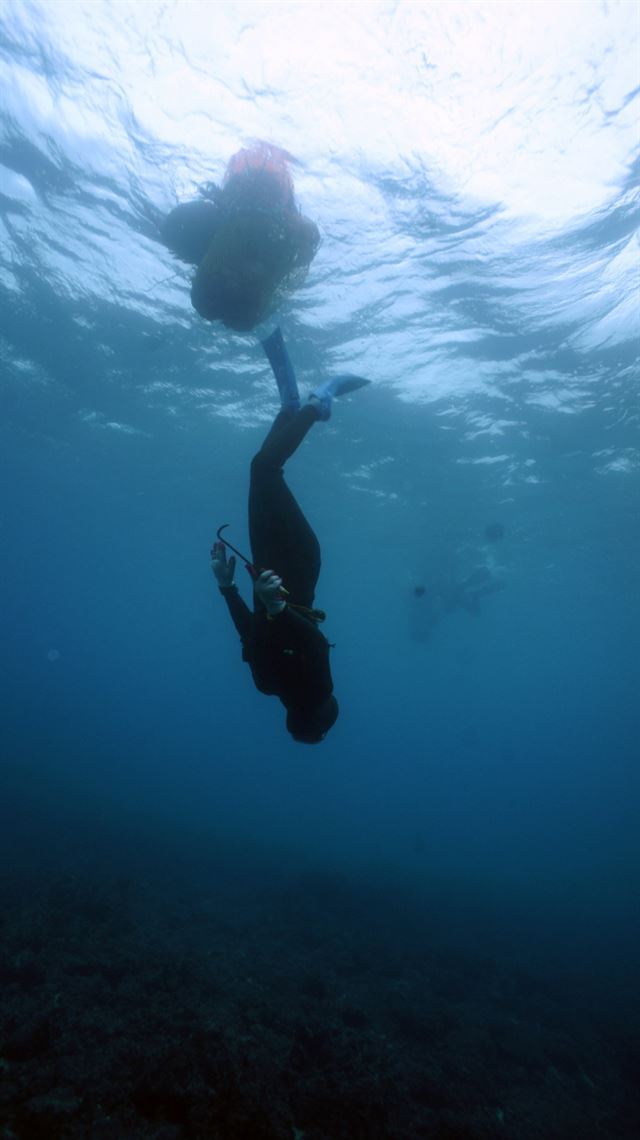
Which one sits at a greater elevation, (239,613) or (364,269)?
(364,269)

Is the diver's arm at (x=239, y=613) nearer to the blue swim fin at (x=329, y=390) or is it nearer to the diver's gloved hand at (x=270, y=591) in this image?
the diver's gloved hand at (x=270, y=591)

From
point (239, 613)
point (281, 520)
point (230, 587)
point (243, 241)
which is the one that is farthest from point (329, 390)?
point (239, 613)

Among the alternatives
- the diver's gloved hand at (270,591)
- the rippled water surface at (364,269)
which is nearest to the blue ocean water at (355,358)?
the rippled water surface at (364,269)

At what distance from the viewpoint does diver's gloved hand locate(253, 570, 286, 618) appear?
386cm

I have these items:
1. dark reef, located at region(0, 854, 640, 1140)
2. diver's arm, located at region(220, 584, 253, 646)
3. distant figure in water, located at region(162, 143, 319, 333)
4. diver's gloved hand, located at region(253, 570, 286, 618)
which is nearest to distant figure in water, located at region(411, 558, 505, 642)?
dark reef, located at region(0, 854, 640, 1140)

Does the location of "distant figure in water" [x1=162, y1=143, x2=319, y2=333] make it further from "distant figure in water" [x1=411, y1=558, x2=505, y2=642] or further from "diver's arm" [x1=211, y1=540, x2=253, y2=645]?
"distant figure in water" [x1=411, y1=558, x2=505, y2=642]

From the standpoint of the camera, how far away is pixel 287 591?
4.52 metres

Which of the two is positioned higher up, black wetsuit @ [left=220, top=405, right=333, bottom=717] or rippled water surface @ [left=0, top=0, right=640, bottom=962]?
rippled water surface @ [left=0, top=0, right=640, bottom=962]

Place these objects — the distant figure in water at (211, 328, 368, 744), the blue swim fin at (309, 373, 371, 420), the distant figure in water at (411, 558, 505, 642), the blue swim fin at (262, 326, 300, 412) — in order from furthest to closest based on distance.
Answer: the distant figure in water at (411, 558, 505, 642) < the blue swim fin at (262, 326, 300, 412) < the blue swim fin at (309, 373, 371, 420) < the distant figure in water at (211, 328, 368, 744)

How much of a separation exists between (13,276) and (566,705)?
131 meters

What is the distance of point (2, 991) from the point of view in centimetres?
774

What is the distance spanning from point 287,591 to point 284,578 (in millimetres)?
423

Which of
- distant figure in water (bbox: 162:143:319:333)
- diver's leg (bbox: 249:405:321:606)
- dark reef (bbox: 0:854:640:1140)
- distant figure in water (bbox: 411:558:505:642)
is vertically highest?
distant figure in water (bbox: 411:558:505:642)

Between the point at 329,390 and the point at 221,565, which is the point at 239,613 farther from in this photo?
the point at 329,390
